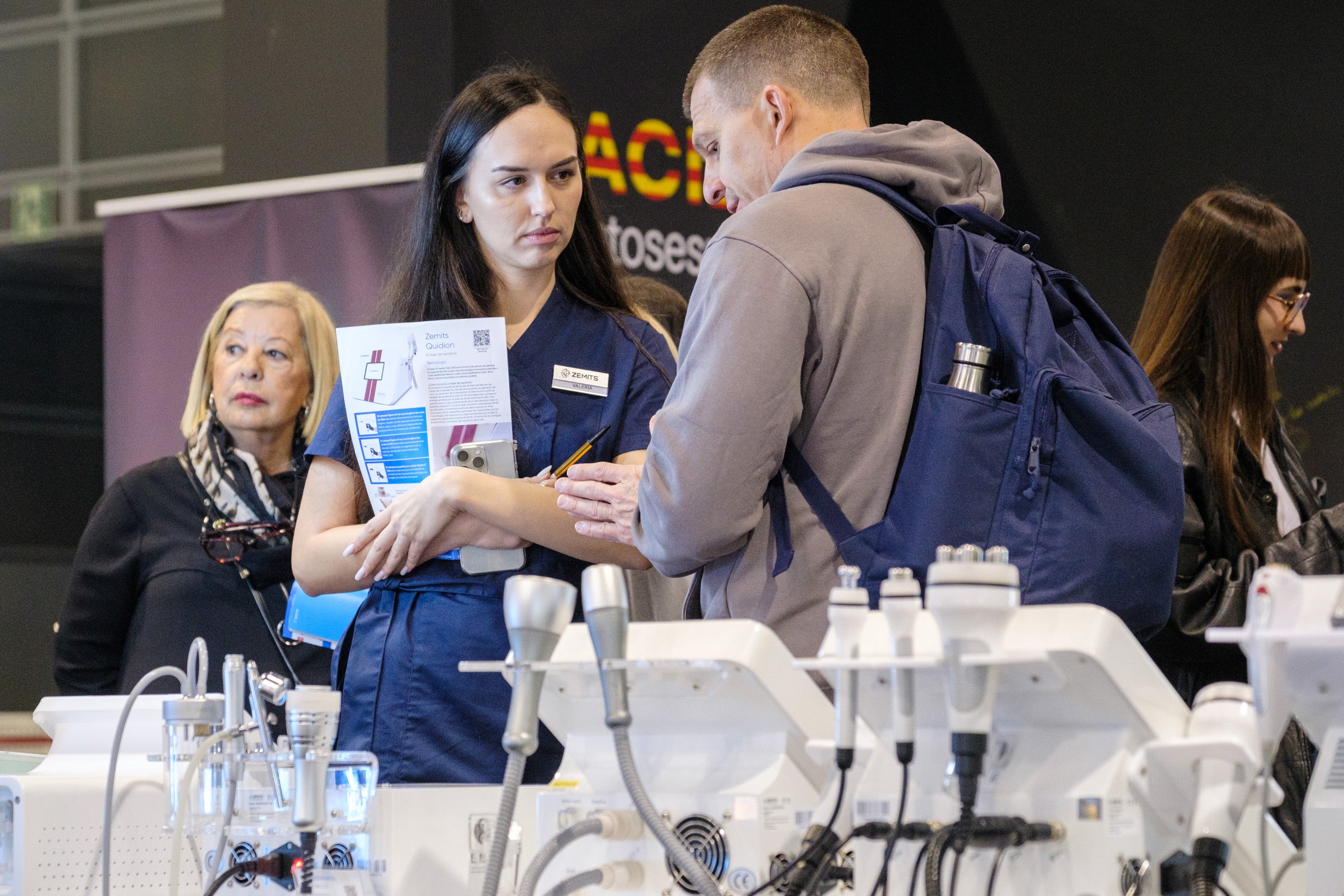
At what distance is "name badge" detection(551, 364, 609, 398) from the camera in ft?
7.18

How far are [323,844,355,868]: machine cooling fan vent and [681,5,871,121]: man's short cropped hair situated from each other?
3.32 ft

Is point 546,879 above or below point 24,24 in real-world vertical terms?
below

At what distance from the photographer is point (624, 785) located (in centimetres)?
131

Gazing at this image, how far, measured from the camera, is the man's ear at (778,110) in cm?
189

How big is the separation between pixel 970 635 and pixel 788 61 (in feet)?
3.35

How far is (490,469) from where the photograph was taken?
211 cm

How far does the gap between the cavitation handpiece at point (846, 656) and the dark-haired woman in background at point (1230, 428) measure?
124 centimetres

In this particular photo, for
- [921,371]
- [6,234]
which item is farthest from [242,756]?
[6,234]

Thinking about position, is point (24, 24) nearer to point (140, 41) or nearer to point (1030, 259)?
point (140, 41)

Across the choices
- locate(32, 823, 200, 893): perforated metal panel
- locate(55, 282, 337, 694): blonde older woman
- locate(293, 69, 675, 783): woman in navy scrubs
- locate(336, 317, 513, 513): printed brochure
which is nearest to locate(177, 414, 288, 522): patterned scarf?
locate(55, 282, 337, 694): blonde older woman

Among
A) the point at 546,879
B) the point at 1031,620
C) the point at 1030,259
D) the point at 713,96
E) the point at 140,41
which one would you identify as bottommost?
the point at 546,879

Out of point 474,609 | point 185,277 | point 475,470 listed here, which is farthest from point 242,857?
point 185,277

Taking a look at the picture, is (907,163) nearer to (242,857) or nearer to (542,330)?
(542,330)

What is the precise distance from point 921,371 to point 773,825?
1.87ft
